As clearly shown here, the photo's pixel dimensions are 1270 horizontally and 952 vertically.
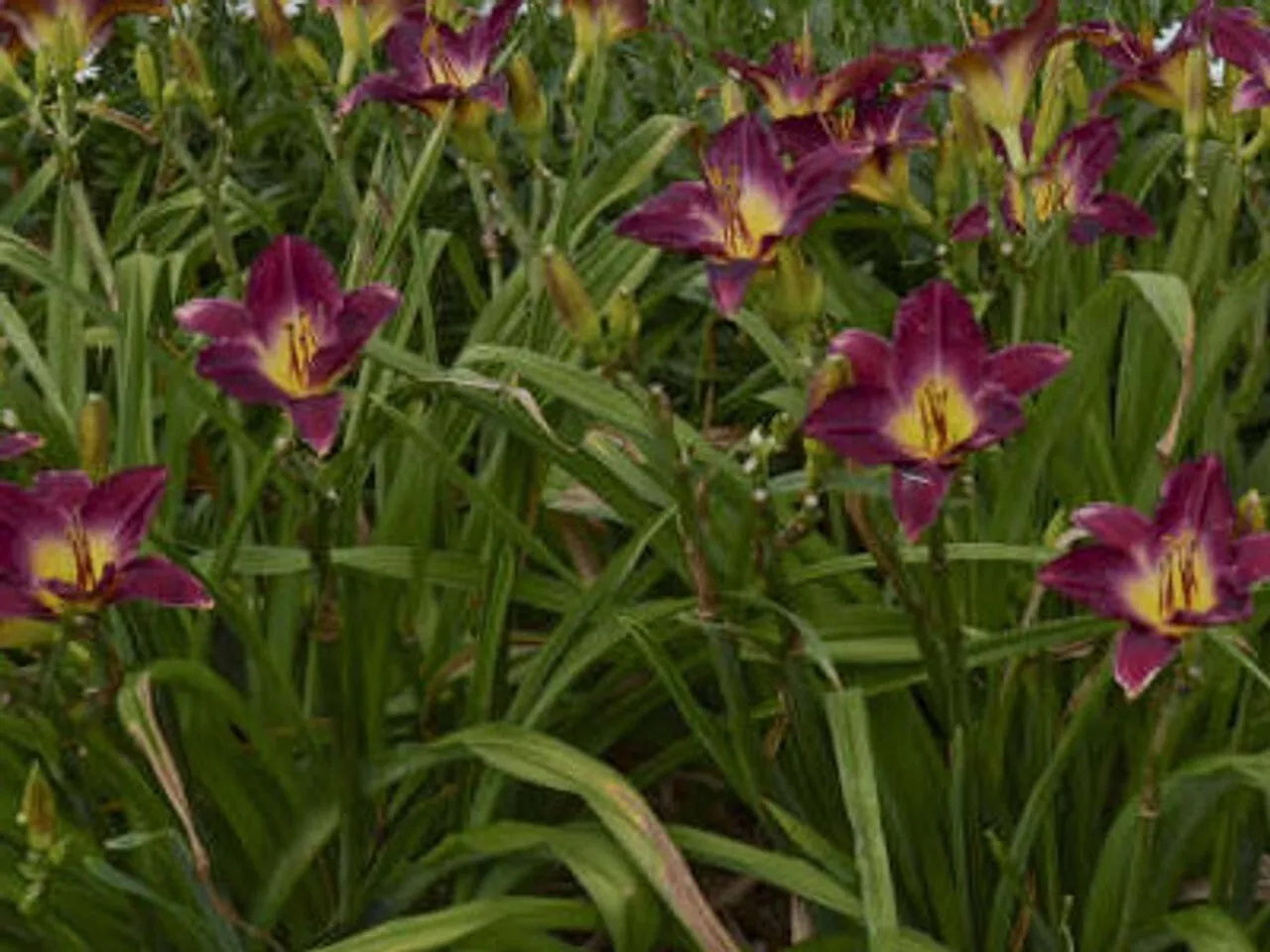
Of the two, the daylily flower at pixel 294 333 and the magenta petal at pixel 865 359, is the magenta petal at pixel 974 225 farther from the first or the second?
the daylily flower at pixel 294 333

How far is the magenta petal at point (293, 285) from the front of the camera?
177 centimetres

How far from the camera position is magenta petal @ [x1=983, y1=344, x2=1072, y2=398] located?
1613 millimetres

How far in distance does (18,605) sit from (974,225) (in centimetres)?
90

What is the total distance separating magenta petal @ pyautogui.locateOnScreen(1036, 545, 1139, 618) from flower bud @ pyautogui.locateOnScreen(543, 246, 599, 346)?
36 cm

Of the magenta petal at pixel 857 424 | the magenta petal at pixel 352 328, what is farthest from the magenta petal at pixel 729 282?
the magenta petal at pixel 352 328

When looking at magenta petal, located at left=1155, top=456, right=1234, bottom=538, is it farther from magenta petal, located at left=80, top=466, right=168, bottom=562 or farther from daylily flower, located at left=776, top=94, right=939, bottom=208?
magenta petal, located at left=80, top=466, right=168, bottom=562

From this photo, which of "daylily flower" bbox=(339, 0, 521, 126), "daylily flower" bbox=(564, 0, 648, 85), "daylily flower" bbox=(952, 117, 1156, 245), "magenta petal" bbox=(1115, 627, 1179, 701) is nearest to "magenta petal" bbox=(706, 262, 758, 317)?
"magenta petal" bbox=(1115, 627, 1179, 701)

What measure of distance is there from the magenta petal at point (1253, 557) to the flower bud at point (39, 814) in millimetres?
855

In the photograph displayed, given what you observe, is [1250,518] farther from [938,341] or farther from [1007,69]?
[1007,69]

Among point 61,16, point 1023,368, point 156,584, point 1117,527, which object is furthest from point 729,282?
point 61,16

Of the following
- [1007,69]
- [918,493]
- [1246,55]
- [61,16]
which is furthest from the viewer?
[61,16]

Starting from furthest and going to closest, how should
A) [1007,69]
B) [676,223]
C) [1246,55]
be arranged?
[1246,55] < [1007,69] < [676,223]

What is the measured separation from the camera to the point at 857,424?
5.13 ft

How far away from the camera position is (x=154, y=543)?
78.7 inches
